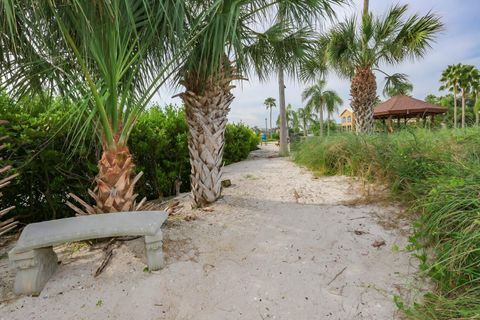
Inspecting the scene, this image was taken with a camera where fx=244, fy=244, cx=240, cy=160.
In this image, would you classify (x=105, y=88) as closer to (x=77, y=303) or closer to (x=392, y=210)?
(x=77, y=303)

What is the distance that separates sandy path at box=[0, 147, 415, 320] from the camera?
1839 millimetres

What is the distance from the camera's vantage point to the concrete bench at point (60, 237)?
6.51 feet

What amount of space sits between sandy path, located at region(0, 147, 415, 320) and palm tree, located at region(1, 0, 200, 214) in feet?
Result: 2.60

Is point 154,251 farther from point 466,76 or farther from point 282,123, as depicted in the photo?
point 466,76

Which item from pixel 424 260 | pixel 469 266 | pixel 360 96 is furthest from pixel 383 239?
pixel 360 96

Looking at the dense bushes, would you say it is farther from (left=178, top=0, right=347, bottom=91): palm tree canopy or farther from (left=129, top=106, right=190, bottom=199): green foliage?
(left=178, top=0, right=347, bottom=91): palm tree canopy

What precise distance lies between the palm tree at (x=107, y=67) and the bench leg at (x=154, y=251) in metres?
0.76

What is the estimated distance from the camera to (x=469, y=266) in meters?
1.73

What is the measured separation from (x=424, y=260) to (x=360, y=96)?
7.52 m

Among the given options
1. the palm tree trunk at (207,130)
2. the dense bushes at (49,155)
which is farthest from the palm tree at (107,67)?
the palm tree trunk at (207,130)

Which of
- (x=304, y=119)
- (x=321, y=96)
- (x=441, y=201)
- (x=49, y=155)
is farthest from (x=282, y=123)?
(x=304, y=119)

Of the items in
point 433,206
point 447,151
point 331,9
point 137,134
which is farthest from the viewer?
point 137,134

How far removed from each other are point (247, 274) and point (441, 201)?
1961 mm

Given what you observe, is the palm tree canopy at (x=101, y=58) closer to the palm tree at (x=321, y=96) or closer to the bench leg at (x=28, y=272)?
the bench leg at (x=28, y=272)
